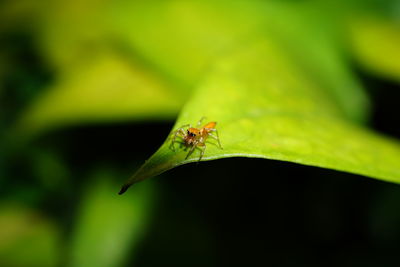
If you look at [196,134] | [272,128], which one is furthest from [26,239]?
[272,128]

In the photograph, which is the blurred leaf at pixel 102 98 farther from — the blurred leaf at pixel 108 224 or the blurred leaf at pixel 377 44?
the blurred leaf at pixel 377 44

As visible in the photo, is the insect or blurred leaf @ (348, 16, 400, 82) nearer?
the insect

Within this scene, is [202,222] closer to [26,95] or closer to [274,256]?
[274,256]

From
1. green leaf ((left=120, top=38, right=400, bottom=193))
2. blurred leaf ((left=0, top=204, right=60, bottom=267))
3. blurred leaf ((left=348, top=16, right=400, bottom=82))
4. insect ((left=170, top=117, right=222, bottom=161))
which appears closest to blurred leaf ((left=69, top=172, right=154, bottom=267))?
blurred leaf ((left=0, top=204, right=60, bottom=267))

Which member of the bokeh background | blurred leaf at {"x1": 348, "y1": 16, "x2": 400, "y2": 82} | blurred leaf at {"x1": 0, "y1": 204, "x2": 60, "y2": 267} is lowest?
blurred leaf at {"x1": 0, "y1": 204, "x2": 60, "y2": 267}

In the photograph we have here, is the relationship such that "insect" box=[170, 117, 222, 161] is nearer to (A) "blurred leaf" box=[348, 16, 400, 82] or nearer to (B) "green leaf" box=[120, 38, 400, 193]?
(B) "green leaf" box=[120, 38, 400, 193]

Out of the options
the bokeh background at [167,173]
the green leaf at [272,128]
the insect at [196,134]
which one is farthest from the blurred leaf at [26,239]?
the green leaf at [272,128]

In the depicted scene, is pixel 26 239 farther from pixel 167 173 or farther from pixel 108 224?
pixel 167 173
